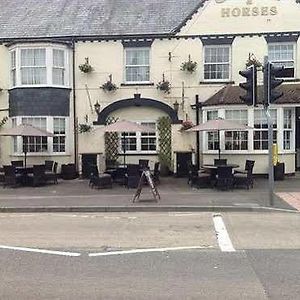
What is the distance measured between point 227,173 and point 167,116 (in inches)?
252

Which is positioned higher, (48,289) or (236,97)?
(236,97)

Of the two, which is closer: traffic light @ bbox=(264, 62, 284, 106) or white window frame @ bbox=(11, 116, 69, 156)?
traffic light @ bbox=(264, 62, 284, 106)

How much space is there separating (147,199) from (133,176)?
3233mm

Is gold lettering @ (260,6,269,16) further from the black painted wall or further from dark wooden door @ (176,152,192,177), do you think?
the black painted wall

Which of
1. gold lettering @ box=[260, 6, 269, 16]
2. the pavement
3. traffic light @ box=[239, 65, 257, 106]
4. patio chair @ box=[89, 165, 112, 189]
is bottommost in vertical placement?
the pavement

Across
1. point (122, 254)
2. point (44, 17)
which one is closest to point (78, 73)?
point (44, 17)

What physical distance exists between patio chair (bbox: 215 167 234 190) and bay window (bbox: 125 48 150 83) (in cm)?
730

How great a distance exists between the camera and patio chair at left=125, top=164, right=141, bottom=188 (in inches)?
736

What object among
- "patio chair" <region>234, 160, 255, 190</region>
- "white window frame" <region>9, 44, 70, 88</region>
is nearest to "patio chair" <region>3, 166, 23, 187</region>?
"white window frame" <region>9, 44, 70, 88</region>

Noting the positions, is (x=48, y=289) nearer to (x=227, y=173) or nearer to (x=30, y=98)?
(x=227, y=173)

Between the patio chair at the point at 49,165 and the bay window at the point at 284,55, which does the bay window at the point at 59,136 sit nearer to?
the patio chair at the point at 49,165

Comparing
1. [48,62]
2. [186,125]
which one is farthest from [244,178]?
[48,62]

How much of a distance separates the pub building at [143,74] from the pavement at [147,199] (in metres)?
3.73

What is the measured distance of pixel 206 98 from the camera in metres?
23.5
